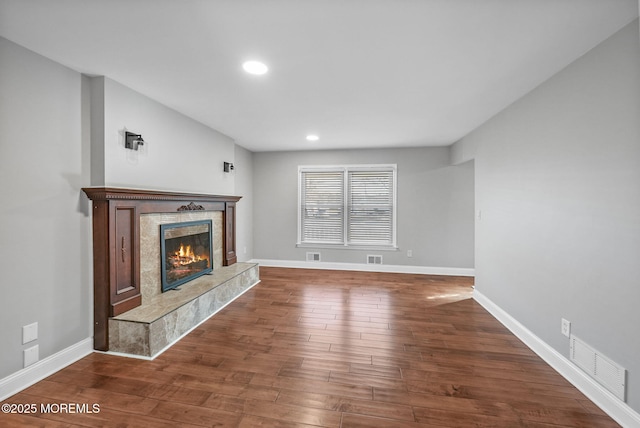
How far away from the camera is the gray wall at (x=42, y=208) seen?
6.32 feet

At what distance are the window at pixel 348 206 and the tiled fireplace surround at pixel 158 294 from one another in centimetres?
196

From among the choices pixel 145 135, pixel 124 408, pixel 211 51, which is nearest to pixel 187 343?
pixel 124 408

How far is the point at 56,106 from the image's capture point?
87.6 inches

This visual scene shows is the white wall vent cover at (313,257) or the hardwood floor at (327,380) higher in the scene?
the white wall vent cover at (313,257)

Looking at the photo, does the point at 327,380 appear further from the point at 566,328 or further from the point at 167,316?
the point at 566,328

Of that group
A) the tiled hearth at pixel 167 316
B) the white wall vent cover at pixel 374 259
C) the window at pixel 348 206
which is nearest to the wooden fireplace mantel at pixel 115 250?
the tiled hearth at pixel 167 316

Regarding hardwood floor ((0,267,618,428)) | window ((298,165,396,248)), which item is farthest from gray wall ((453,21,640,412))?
window ((298,165,396,248))

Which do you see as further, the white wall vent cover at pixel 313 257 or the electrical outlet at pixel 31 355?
the white wall vent cover at pixel 313 257

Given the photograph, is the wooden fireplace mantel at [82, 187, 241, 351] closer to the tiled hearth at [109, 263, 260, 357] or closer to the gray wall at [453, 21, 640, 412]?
the tiled hearth at [109, 263, 260, 357]

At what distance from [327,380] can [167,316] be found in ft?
5.26

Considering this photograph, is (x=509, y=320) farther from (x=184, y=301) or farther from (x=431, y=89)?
(x=184, y=301)

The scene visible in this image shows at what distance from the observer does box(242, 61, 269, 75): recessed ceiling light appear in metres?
2.21

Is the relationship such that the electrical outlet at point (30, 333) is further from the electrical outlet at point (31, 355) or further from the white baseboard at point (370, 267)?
the white baseboard at point (370, 267)

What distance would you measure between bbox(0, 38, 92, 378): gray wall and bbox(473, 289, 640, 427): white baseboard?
403 centimetres
